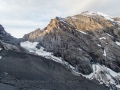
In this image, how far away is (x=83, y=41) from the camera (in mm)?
101750

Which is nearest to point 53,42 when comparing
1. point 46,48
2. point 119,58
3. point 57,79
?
point 46,48

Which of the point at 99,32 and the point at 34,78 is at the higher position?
the point at 99,32

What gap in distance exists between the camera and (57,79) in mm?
63125

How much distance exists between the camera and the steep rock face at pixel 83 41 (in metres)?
92.3

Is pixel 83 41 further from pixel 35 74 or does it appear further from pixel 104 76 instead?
pixel 35 74

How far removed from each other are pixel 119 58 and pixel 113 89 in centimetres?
2557

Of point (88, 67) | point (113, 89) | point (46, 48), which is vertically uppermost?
point (46, 48)

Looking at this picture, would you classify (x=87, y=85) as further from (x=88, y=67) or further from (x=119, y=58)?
(x=119, y=58)

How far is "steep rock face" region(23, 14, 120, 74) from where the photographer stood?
9231cm

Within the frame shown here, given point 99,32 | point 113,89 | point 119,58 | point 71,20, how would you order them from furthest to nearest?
point 71,20
point 99,32
point 119,58
point 113,89

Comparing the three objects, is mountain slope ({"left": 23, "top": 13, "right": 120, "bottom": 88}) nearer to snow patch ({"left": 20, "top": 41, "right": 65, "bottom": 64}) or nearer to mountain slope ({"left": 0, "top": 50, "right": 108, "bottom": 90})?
snow patch ({"left": 20, "top": 41, "right": 65, "bottom": 64})

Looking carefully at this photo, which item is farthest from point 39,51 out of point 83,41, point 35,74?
point 35,74

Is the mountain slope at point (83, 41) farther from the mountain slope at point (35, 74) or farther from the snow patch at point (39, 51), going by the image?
the mountain slope at point (35, 74)

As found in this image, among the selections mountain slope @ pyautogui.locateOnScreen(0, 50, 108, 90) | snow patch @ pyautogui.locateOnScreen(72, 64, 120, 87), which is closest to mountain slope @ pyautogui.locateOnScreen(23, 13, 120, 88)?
snow patch @ pyautogui.locateOnScreen(72, 64, 120, 87)
